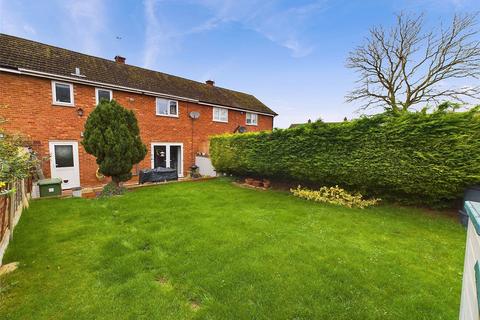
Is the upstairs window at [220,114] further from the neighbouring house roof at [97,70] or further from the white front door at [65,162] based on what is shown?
the white front door at [65,162]

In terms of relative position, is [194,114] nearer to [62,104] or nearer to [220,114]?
[220,114]

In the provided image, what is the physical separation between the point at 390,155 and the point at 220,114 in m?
12.7

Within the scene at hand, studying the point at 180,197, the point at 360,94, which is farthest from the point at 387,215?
the point at 360,94

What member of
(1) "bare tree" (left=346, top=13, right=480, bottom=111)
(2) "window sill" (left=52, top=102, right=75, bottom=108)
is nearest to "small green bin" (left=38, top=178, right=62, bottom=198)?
(2) "window sill" (left=52, top=102, right=75, bottom=108)

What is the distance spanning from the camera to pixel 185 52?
15414 mm

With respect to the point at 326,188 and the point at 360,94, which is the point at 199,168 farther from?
the point at 360,94

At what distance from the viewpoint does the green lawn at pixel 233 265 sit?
2.80m

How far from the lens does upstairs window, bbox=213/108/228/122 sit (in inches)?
671

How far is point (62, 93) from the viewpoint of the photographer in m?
10.6

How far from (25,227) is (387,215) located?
31.4 ft

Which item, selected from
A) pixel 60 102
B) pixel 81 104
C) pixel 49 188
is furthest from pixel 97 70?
pixel 49 188

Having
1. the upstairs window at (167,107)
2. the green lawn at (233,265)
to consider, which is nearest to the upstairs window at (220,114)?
the upstairs window at (167,107)

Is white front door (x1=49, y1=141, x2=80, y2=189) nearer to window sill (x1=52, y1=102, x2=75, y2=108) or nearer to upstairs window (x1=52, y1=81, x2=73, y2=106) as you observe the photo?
window sill (x1=52, y1=102, x2=75, y2=108)

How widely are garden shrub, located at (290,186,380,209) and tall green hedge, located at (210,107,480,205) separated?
0.32 m
